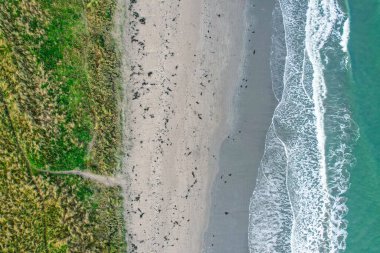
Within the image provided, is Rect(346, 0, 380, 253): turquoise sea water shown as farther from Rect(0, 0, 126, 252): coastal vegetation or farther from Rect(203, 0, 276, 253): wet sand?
Rect(0, 0, 126, 252): coastal vegetation

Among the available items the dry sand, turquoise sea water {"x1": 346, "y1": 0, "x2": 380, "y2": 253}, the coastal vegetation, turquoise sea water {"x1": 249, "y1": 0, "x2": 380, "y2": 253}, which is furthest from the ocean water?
the coastal vegetation

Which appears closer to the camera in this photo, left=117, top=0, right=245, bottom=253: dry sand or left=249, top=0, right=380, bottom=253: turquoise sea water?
left=249, top=0, right=380, bottom=253: turquoise sea water

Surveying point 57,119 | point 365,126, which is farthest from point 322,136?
point 57,119

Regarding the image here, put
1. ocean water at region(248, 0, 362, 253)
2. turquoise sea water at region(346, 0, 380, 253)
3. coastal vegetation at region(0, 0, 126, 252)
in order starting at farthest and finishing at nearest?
coastal vegetation at region(0, 0, 126, 252), turquoise sea water at region(346, 0, 380, 253), ocean water at region(248, 0, 362, 253)

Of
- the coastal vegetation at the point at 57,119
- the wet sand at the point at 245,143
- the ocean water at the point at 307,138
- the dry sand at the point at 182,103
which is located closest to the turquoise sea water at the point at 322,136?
the ocean water at the point at 307,138

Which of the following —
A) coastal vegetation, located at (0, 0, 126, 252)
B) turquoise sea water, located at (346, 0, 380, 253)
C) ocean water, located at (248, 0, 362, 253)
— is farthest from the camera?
coastal vegetation, located at (0, 0, 126, 252)
